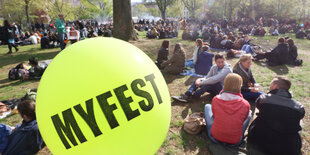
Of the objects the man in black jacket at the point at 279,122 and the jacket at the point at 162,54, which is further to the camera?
the jacket at the point at 162,54

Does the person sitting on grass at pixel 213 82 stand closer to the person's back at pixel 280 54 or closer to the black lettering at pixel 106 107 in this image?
the black lettering at pixel 106 107

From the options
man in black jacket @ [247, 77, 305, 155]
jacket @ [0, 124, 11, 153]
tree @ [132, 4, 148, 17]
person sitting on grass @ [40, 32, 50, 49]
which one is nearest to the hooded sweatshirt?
man in black jacket @ [247, 77, 305, 155]

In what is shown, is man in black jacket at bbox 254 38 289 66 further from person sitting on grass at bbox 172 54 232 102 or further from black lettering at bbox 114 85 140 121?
black lettering at bbox 114 85 140 121

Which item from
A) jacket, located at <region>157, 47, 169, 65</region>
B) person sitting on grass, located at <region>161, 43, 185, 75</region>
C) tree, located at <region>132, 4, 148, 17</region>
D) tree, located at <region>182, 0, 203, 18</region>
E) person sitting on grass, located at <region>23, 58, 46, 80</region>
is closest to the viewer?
person sitting on grass, located at <region>23, 58, 46, 80</region>

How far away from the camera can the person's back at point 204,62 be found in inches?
243

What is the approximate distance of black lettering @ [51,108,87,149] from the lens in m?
1.47

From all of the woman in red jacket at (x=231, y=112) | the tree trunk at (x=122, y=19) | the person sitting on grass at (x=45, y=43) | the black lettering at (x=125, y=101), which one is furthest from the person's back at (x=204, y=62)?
the person sitting on grass at (x=45, y=43)

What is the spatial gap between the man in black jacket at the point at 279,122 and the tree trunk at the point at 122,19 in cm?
1032

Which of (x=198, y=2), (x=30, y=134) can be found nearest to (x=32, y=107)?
(x=30, y=134)

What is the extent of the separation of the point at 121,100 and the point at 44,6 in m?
31.6

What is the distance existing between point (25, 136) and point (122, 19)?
9.95 metres

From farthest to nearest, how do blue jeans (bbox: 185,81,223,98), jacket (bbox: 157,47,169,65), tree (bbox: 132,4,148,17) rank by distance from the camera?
tree (bbox: 132,4,148,17), jacket (bbox: 157,47,169,65), blue jeans (bbox: 185,81,223,98)

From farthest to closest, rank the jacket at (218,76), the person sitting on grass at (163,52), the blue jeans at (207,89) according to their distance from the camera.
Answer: the person sitting on grass at (163,52) < the blue jeans at (207,89) < the jacket at (218,76)

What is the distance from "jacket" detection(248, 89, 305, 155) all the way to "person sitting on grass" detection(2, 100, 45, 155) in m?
3.65
